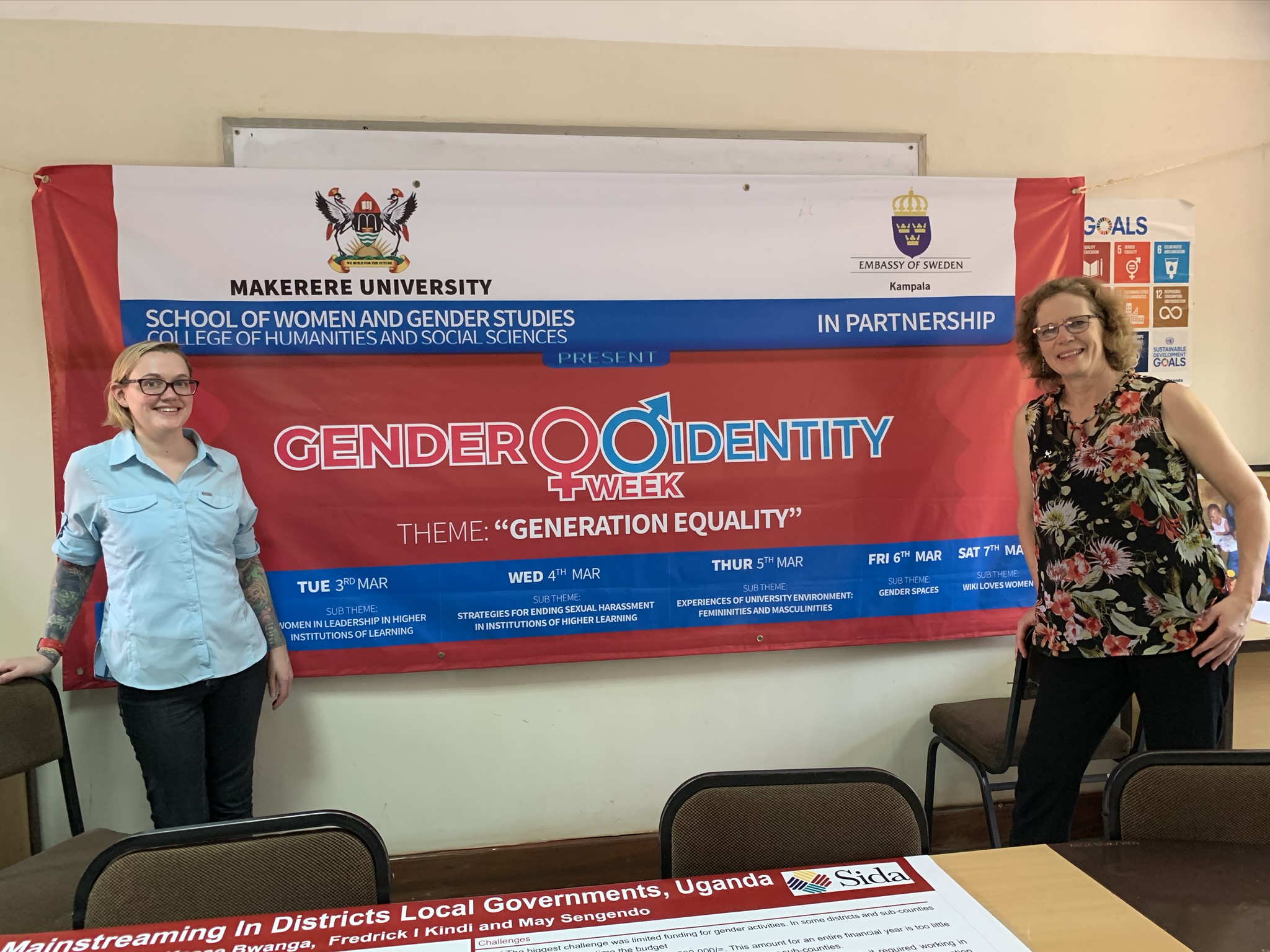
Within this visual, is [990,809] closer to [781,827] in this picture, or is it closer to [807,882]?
[781,827]

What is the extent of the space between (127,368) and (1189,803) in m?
2.26

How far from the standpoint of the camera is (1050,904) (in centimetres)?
98

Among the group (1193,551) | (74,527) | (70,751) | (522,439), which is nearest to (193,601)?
(74,527)

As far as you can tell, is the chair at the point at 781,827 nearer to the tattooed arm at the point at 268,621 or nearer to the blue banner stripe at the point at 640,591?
the blue banner stripe at the point at 640,591

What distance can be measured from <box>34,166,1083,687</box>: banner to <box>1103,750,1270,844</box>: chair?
1.18 meters

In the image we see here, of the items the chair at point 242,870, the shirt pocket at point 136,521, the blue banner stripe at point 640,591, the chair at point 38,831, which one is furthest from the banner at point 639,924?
the blue banner stripe at point 640,591

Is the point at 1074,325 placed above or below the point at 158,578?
above

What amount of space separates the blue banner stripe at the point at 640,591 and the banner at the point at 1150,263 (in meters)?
0.82

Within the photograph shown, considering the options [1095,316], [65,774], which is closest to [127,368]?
[65,774]

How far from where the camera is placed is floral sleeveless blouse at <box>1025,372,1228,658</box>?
164 centimetres

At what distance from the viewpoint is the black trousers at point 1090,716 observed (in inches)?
65.2

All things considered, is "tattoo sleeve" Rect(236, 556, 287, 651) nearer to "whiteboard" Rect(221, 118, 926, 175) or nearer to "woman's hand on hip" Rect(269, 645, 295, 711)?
"woman's hand on hip" Rect(269, 645, 295, 711)

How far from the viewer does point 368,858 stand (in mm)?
1144

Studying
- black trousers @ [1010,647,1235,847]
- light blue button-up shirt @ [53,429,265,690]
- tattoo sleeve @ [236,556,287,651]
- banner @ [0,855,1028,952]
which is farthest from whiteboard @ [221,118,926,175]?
banner @ [0,855,1028,952]
